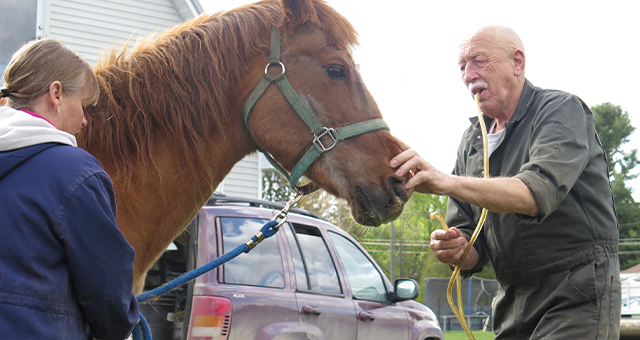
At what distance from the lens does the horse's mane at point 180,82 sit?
7.68 ft

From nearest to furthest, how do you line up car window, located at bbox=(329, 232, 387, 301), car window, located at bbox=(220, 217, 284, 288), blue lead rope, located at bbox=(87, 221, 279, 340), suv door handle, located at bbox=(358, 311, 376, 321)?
1. blue lead rope, located at bbox=(87, 221, 279, 340)
2. car window, located at bbox=(220, 217, 284, 288)
3. suv door handle, located at bbox=(358, 311, 376, 321)
4. car window, located at bbox=(329, 232, 387, 301)

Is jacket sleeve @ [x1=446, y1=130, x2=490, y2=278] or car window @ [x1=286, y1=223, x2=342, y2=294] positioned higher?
jacket sleeve @ [x1=446, y1=130, x2=490, y2=278]

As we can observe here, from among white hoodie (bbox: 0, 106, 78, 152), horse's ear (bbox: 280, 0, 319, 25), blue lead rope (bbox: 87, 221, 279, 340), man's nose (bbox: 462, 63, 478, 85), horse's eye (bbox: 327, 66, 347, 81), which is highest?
horse's ear (bbox: 280, 0, 319, 25)

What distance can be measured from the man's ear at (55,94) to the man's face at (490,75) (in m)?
1.93

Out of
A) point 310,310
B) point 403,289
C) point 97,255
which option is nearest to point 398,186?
point 97,255

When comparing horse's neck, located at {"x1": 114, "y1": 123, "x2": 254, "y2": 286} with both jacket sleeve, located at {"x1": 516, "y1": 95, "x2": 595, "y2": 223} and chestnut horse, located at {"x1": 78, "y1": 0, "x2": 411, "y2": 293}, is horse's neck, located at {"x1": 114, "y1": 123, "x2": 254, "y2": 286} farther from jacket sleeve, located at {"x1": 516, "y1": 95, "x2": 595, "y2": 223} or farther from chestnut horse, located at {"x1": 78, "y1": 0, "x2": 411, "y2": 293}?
jacket sleeve, located at {"x1": 516, "y1": 95, "x2": 595, "y2": 223}

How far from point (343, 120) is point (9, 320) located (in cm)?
160

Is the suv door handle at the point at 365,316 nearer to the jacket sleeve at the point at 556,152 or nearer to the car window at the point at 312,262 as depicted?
the car window at the point at 312,262

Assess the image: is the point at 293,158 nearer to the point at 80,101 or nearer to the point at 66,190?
the point at 80,101

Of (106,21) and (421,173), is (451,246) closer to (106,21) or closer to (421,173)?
(421,173)

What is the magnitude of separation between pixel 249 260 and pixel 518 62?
255cm

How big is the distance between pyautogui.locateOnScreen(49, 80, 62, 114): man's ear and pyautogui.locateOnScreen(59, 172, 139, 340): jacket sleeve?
12.0 inches

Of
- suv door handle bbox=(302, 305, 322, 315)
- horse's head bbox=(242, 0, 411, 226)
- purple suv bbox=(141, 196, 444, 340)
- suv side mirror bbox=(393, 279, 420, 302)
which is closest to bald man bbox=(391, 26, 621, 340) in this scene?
horse's head bbox=(242, 0, 411, 226)

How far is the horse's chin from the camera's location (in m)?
2.42
